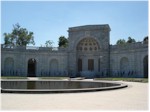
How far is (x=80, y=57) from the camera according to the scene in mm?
52219

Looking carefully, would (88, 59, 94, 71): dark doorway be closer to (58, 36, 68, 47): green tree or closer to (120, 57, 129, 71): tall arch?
(120, 57, 129, 71): tall arch

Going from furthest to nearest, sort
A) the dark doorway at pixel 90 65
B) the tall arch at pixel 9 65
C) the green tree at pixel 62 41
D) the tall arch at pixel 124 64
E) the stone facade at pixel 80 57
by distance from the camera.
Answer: the green tree at pixel 62 41, the dark doorway at pixel 90 65, the tall arch at pixel 9 65, the stone facade at pixel 80 57, the tall arch at pixel 124 64

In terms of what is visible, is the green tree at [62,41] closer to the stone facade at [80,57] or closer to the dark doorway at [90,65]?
the stone facade at [80,57]

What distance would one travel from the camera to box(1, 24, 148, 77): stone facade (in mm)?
47938

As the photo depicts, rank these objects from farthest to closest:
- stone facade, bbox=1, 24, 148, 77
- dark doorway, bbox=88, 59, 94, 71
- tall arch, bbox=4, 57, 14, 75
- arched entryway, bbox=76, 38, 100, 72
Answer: dark doorway, bbox=88, 59, 94, 71 → arched entryway, bbox=76, 38, 100, 72 → tall arch, bbox=4, 57, 14, 75 → stone facade, bbox=1, 24, 148, 77

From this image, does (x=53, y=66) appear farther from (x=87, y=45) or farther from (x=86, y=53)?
(x=87, y=45)

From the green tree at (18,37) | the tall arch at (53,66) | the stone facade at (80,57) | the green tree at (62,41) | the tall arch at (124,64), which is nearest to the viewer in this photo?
the tall arch at (124,64)

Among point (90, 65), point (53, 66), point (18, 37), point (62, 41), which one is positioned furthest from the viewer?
point (62, 41)

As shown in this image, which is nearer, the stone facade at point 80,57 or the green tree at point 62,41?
the stone facade at point 80,57

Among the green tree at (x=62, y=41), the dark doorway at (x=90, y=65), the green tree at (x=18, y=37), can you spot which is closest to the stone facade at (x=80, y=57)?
the dark doorway at (x=90, y=65)

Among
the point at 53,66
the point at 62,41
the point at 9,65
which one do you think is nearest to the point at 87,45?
the point at 53,66

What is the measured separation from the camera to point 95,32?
49.8 meters

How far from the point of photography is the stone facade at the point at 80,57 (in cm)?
4794

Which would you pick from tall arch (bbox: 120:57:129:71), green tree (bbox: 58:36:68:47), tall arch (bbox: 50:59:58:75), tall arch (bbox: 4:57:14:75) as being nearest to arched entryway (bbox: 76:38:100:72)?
tall arch (bbox: 50:59:58:75)
